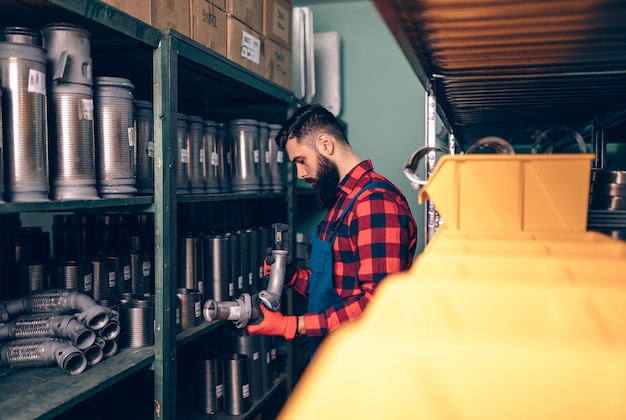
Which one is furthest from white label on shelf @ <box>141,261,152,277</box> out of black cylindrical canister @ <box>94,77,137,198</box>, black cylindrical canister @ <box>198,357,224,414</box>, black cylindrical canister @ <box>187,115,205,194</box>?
black cylindrical canister @ <box>198,357,224,414</box>

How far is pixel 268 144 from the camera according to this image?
288 centimetres

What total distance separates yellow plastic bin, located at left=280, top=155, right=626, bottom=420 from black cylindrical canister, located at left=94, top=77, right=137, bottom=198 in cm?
123

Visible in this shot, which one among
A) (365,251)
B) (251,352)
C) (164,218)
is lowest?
(251,352)

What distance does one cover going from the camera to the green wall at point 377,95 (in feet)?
13.6

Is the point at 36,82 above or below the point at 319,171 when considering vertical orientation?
above

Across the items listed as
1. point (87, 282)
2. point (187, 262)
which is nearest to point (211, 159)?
point (187, 262)

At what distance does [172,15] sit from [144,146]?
0.48 meters

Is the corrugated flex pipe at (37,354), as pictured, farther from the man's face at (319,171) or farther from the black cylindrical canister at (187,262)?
the man's face at (319,171)

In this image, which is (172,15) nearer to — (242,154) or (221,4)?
(221,4)

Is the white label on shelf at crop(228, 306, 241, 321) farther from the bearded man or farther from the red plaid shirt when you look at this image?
the red plaid shirt

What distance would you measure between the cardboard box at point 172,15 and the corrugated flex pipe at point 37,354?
1.07 meters

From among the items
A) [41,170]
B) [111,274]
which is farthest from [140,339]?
[41,170]

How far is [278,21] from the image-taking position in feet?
9.66

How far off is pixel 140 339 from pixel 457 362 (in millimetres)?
1646
